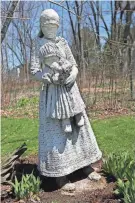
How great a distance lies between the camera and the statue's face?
380 cm

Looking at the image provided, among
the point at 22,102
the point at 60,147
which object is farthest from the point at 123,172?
the point at 22,102

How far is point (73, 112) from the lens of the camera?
3789 millimetres

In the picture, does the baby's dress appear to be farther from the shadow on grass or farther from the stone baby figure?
the shadow on grass

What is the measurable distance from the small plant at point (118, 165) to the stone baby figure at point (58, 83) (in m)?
0.67

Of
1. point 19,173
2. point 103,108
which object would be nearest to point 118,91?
Answer: point 103,108

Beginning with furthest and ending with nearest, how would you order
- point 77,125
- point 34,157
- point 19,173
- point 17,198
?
point 34,157
point 19,173
point 77,125
point 17,198

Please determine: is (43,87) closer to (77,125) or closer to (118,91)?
(77,125)

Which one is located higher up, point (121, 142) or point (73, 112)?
point (73, 112)

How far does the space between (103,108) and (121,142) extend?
4.59 metres

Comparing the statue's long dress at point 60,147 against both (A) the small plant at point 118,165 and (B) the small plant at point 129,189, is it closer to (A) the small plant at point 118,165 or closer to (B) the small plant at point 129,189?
(A) the small plant at point 118,165

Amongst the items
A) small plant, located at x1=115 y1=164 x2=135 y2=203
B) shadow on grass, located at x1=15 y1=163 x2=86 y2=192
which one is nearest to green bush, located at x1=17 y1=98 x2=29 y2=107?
shadow on grass, located at x1=15 y1=163 x2=86 y2=192

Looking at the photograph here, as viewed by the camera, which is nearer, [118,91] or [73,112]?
[73,112]

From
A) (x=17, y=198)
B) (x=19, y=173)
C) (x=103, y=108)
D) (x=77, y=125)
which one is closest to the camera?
(x=17, y=198)

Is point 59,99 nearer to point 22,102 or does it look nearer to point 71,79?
point 71,79
